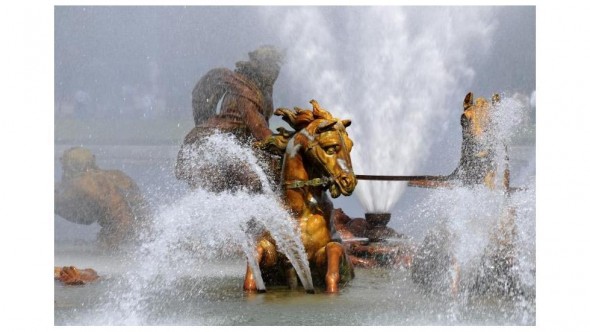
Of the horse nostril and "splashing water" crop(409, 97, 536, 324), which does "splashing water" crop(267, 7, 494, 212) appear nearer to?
"splashing water" crop(409, 97, 536, 324)

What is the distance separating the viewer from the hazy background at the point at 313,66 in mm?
6828

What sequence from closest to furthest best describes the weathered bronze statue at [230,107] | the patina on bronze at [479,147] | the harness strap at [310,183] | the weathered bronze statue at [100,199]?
the harness strap at [310,183], the patina on bronze at [479,147], the weathered bronze statue at [230,107], the weathered bronze statue at [100,199]

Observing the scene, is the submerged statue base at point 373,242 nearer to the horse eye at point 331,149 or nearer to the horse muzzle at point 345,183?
the horse muzzle at point 345,183

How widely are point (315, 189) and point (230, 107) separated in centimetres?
152

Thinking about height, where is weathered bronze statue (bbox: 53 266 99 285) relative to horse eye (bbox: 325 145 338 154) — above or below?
below

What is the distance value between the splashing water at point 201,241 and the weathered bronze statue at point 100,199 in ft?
2.82

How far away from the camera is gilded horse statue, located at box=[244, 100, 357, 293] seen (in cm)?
546

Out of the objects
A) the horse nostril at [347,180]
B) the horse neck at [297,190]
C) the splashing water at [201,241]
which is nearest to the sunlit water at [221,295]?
the splashing water at [201,241]

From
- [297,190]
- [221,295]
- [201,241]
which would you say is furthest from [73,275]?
[297,190]

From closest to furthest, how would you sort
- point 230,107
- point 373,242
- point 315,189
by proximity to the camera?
point 315,189, point 373,242, point 230,107

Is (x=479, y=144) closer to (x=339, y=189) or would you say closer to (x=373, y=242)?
(x=339, y=189)

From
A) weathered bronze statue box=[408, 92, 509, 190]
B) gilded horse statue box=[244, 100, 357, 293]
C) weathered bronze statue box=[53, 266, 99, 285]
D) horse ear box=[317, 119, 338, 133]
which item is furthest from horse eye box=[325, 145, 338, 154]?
weathered bronze statue box=[53, 266, 99, 285]

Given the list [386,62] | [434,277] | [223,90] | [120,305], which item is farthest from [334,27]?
[120,305]

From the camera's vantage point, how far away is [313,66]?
6.90m
